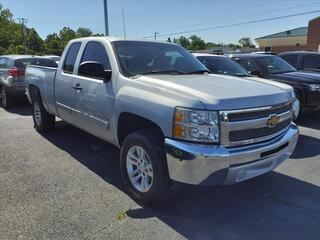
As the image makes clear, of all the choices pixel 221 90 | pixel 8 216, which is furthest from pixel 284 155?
pixel 8 216

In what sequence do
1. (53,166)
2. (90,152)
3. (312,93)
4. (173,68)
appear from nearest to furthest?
(173,68) → (53,166) → (90,152) → (312,93)

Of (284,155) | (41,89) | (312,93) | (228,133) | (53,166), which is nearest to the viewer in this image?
(228,133)

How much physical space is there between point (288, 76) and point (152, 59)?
5.22 metres

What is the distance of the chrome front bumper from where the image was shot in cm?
347

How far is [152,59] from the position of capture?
500cm

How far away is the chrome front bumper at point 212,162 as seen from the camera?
136 inches

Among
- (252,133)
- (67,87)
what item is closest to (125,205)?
(252,133)

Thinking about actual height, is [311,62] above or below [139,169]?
above

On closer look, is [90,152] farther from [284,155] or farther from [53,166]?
[284,155]

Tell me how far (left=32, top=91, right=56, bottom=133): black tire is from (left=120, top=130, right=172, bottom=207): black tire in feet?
11.8

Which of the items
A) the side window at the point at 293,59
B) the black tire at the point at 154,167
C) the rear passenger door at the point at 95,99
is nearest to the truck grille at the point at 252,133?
the black tire at the point at 154,167

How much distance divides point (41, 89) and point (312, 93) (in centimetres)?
600

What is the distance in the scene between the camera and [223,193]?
4.53 m

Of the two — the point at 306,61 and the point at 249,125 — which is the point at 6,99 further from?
the point at 306,61
